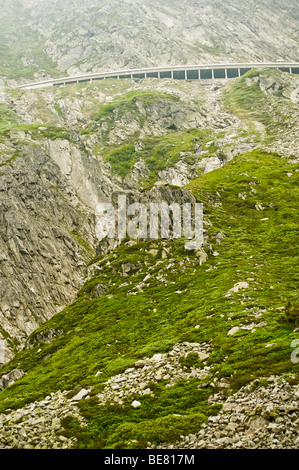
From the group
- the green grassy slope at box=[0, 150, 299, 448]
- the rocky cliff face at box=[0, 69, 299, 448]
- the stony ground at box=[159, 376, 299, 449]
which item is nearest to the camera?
the stony ground at box=[159, 376, 299, 449]

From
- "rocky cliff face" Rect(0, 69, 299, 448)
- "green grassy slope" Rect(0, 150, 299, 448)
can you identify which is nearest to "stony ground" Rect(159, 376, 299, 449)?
"rocky cliff face" Rect(0, 69, 299, 448)

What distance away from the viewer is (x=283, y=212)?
232 feet

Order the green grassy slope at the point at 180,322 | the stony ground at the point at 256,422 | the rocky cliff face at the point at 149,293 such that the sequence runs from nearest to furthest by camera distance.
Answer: the stony ground at the point at 256,422 → the rocky cliff face at the point at 149,293 → the green grassy slope at the point at 180,322

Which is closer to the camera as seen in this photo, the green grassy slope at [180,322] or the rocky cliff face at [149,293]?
the rocky cliff face at [149,293]

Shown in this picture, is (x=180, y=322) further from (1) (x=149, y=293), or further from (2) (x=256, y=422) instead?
(2) (x=256, y=422)

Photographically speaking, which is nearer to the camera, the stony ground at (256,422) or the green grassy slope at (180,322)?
the stony ground at (256,422)

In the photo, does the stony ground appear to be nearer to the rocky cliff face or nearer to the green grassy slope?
the rocky cliff face

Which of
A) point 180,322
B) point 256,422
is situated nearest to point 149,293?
point 180,322

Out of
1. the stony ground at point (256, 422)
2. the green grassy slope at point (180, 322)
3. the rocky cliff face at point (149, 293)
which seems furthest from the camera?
the green grassy slope at point (180, 322)

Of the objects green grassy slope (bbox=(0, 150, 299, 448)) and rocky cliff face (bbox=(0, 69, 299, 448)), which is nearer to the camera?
rocky cliff face (bbox=(0, 69, 299, 448))

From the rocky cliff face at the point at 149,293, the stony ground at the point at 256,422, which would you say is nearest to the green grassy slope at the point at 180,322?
the rocky cliff face at the point at 149,293

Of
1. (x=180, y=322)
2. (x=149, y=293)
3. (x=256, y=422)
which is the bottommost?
(x=149, y=293)

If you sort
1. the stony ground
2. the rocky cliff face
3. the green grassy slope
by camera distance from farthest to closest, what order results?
the green grassy slope → the rocky cliff face → the stony ground

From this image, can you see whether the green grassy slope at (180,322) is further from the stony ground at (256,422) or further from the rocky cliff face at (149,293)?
the stony ground at (256,422)
